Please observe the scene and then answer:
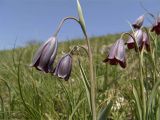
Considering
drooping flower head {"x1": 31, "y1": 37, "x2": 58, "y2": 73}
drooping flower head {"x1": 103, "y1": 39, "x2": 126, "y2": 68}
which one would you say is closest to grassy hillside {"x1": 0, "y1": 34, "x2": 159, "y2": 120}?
drooping flower head {"x1": 103, "y1": 39, "x2": 126, "y2": 68}

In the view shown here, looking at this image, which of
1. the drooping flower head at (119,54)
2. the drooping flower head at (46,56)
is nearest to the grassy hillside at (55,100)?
the drooping flower head at (119,54)

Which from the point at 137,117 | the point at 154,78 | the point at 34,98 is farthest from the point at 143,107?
the point at 34,98

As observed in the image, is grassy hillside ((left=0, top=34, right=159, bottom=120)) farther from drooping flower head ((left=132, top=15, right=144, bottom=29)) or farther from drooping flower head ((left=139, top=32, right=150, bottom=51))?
drooping flower head ((left=132, top=15, right=144, bottom=29))

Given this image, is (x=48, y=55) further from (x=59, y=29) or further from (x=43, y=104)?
(x=43, y=104)

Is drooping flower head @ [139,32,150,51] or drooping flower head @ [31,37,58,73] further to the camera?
drooping flower head @ [139,32,150,51]

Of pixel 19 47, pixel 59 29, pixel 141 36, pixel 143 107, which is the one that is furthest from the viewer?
pixel 19 47

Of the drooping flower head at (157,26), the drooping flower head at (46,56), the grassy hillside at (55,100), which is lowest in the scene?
the grassy hillside at (55,100)

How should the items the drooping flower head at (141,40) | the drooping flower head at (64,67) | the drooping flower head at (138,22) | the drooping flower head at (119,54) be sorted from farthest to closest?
the drooping flower head at (138,22), the drooping flower head at (141,40), the drooping flower head at (119,54), the drooping flower head at (64,67)

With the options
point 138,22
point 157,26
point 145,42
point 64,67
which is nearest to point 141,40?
point 145,42

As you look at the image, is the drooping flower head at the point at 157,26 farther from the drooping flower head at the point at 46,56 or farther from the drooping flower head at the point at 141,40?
the drooping flower head at the point at 46,56
